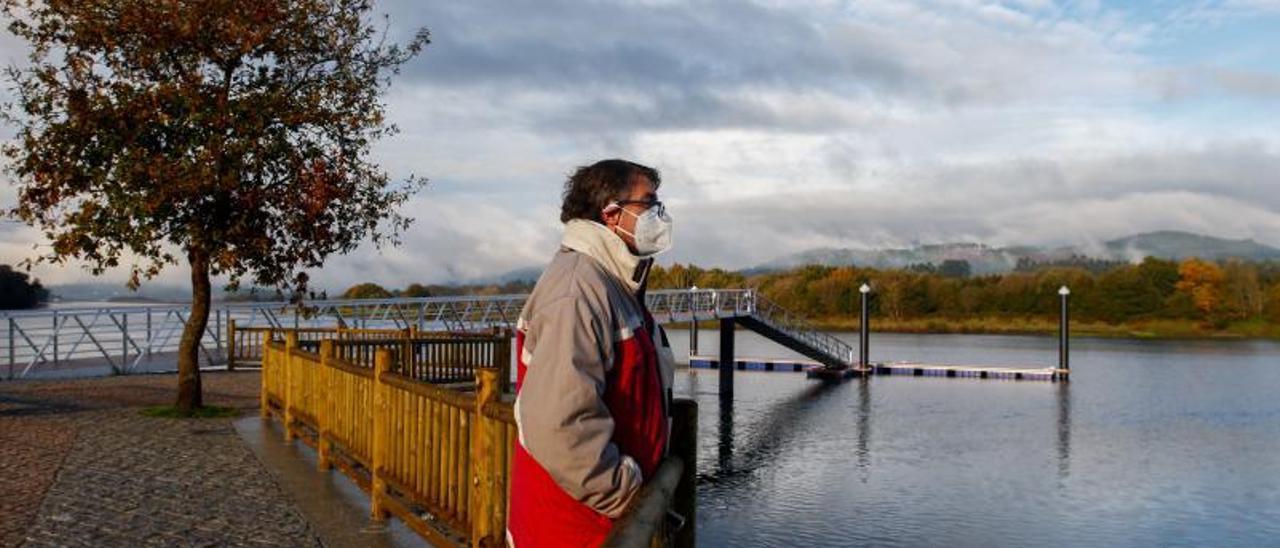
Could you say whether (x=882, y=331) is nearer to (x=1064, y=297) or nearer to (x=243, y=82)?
(x=1064, y=297)

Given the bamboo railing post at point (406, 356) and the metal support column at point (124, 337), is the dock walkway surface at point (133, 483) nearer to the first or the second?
the bamboo railing post at point (406, 356)

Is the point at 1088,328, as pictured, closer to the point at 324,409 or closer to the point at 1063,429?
the point at 1063,429

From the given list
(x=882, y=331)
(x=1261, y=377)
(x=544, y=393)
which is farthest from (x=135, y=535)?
(x=882, y=331)

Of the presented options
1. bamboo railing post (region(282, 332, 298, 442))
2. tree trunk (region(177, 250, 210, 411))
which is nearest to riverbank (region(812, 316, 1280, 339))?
tree trunk (region(177, 250, 210, 411))

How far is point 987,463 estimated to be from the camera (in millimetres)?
25672

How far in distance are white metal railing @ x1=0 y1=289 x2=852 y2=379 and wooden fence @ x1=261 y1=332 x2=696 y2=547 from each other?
702cm

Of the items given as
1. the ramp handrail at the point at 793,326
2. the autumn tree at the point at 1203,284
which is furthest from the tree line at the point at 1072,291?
the ramp handrail at the point at 793,326

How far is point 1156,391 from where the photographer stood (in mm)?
46156

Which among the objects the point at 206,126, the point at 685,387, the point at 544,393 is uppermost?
the point at 206,126

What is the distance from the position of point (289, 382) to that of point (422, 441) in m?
6.64

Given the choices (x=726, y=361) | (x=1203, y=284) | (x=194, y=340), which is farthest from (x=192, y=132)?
(x=1203, y=284)

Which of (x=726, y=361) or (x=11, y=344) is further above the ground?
(x=11, y=344)

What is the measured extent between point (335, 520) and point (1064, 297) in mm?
47558

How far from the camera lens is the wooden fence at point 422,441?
5629mm
